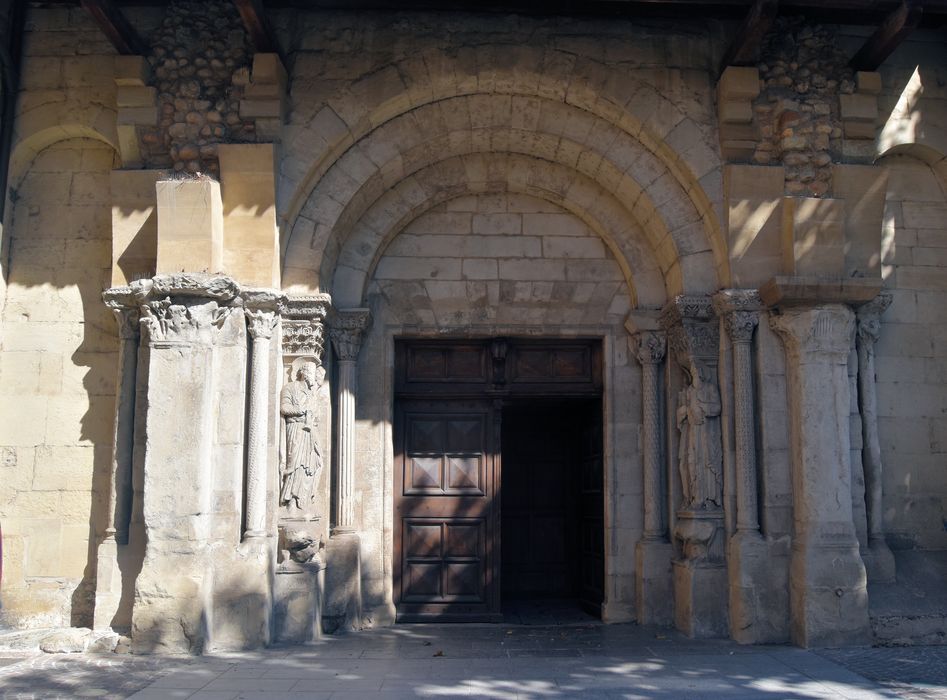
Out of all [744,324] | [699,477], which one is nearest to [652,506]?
[699,477]

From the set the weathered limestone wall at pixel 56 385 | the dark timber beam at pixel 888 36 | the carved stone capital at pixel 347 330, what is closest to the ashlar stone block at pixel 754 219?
the dark timber beam at pixel 888 36

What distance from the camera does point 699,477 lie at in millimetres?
8055

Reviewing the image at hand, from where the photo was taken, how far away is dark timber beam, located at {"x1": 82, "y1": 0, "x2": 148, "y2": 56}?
7.48 meters

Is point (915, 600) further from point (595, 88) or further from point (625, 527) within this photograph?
point (595, 88)

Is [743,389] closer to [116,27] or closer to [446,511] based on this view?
[446,511]

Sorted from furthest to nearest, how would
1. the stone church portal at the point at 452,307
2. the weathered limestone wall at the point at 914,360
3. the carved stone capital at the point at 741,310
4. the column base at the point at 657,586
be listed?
the column base at the point at 657,586 < the weathered limestone wall at the point at 914,360 < the carved stone capital at the point at 741,310 < the stone church portal at the point at 452,307

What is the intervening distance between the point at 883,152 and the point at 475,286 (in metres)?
4.06

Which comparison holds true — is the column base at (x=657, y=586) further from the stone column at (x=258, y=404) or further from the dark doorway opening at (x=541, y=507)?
the stone column at (x=258, y=404)

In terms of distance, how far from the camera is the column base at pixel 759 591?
754cm

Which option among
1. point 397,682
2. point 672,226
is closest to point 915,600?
point 672,226

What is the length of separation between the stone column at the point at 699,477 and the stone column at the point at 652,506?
5.8 inches

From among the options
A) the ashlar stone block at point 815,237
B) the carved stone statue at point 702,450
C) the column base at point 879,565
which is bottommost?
the column base at point 879,565

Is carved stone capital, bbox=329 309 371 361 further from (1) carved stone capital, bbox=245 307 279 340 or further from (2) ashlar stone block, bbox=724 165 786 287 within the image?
(2) ashlar stone block, bbox=724 165 786 287

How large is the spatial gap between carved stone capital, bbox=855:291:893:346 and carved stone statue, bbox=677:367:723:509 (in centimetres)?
145
